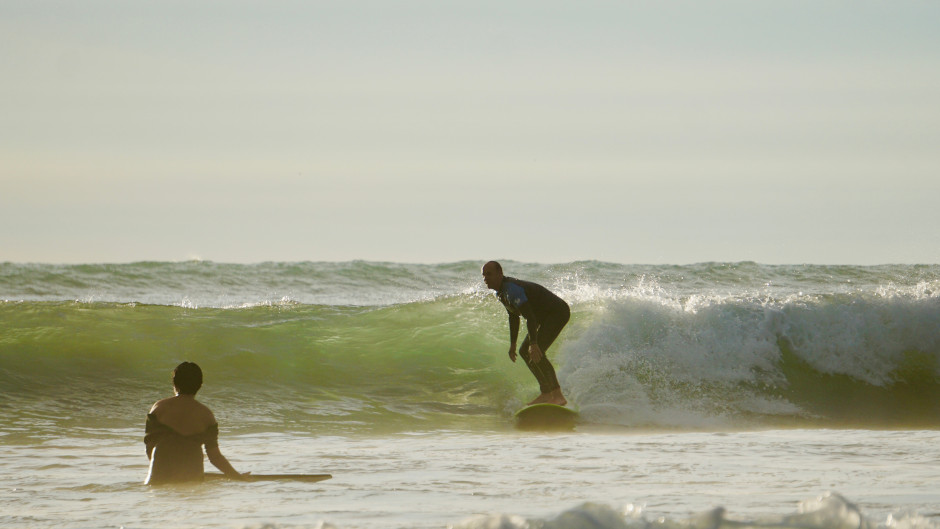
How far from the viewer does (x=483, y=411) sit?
41.3ft

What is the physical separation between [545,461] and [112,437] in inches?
181

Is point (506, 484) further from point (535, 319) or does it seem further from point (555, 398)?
point (555, 398)

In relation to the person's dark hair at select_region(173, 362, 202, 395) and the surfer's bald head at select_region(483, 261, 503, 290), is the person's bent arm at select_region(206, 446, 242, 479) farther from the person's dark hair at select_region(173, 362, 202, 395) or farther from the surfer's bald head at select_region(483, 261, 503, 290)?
the surfer's bald head at select_region(483, 261, 503, 290)

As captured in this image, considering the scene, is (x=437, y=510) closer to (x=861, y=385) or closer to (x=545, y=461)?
(x=545, y=461)

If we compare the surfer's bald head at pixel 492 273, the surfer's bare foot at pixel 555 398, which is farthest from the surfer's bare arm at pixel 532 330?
the surfer's bare foot at pixel 555 398

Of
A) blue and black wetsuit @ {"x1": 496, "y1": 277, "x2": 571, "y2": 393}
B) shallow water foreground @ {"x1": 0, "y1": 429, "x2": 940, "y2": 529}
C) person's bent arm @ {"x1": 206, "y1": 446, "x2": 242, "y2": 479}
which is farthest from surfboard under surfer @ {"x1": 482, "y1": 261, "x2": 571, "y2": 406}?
person's bent arm @ {"x1": 206, "y1": 446, "x2": 242, "y2": 479}

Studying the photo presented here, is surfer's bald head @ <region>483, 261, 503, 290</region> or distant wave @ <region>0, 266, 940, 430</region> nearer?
surfer's bald head @ <region>483, 261, 503, 290</region>

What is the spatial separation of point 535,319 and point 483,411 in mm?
2167

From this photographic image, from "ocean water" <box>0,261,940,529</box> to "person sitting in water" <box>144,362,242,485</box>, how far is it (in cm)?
15

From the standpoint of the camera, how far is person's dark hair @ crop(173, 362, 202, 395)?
674cm

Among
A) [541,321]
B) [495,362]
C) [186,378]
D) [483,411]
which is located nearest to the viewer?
[186,378]

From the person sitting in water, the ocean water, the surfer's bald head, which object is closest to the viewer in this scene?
the ocean water

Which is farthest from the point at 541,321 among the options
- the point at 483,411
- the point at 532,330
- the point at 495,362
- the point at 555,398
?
the point at 495,362

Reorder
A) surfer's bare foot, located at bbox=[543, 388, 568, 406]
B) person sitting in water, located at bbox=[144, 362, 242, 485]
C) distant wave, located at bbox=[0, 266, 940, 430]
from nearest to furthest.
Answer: person sitting in water, located at bbox=[144, 362, 242, 485] < surfer's bare foot, located at bbox=[543, 388, 568, 406] < distant wave, located at bbox=[0, 266, 940, 430]
